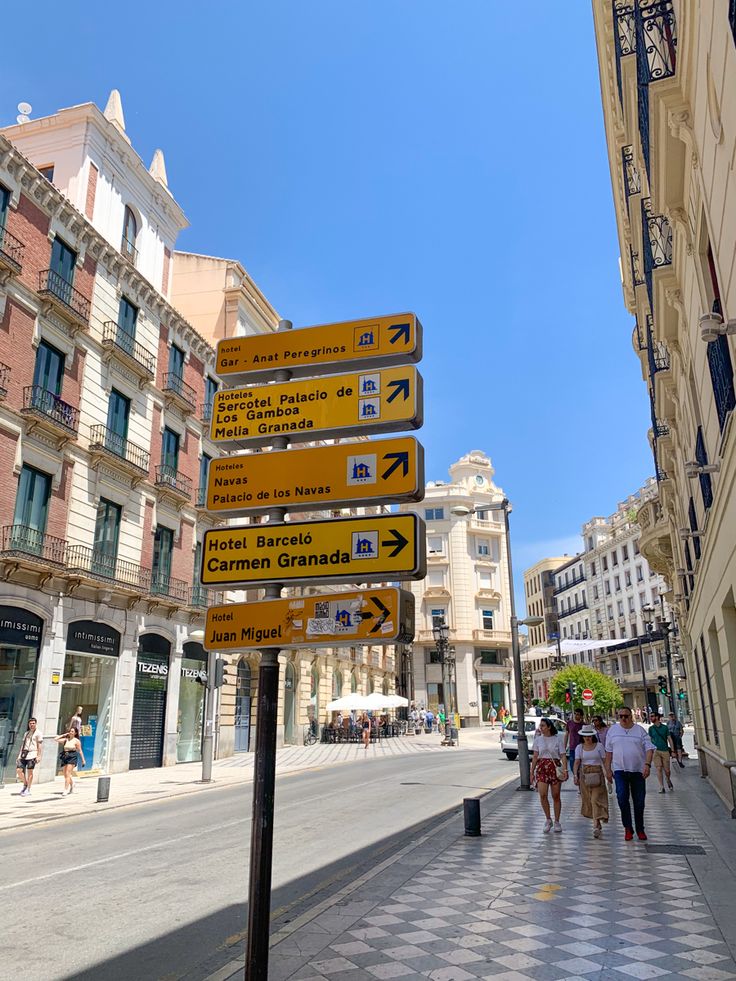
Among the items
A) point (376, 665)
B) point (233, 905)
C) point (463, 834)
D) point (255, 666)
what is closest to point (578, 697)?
point (376, 665)

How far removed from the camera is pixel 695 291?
1049cm

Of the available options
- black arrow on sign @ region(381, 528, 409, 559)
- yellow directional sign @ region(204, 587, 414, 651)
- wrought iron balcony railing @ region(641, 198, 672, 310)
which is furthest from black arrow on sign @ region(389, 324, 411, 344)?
wrought iron balcony railing @ region(641, 198, 672, 310)

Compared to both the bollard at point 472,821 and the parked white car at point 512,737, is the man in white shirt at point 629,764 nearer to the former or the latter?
the bollard at point 472,821

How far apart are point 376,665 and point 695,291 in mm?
47313

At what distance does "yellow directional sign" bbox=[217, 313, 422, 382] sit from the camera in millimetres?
4707

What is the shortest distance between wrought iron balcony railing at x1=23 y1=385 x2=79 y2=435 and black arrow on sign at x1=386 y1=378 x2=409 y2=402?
60.5 ft

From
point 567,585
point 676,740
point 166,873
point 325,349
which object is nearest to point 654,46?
point 325,349

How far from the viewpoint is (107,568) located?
23.5 m

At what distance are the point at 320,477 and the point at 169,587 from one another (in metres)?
23.9

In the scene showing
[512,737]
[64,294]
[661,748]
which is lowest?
[512,737]

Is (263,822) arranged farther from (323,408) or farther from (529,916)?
(529,916)

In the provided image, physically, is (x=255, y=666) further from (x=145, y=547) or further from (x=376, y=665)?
(x=376, y=665)

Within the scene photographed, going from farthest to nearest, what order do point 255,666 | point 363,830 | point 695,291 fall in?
point 255,666
point 363,830
point 695,291

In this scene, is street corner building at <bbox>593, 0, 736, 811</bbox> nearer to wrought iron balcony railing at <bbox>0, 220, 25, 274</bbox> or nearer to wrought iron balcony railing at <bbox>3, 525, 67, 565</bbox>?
wrought iron balcony railing at <bbox>0, 220, 25, 274</bbox>
